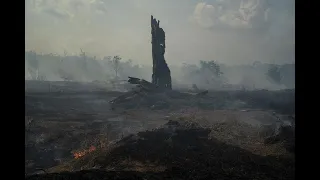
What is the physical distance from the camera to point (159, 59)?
48062 millimetres

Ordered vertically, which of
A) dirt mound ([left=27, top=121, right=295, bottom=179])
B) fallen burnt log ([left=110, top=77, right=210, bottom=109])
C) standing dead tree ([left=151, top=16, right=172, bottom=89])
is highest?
standing dead tree ([left=151, top=16, right=172, bottom=89])

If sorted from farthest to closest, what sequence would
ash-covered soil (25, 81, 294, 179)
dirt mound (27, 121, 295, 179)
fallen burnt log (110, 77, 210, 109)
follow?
fallen burnt log (110, 77, 210, 109) → ash-covered soil (25, 81, 294, 179) → dirt mound (27, 121, 295, 179)

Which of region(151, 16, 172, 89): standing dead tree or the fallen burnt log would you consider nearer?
the fallen burnt log

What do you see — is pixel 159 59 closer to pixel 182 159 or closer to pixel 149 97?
pixel 149 97

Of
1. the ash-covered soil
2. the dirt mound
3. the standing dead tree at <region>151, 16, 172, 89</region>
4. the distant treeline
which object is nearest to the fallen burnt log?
the standing dead tree at <region>151, 16, 172, 89</region>

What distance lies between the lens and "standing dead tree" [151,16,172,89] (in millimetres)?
47469

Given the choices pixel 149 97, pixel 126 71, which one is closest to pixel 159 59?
pixel 149 97

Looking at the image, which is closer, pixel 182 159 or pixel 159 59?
pixel 182 159

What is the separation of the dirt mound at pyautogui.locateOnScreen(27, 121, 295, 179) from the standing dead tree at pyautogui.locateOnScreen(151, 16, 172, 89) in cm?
2986

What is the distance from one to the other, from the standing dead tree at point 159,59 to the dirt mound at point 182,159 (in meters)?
29.9

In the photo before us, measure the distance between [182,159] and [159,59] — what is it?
35894 mm

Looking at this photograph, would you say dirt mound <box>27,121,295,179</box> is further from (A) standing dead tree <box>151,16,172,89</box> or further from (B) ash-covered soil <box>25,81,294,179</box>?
(A) standing dead tree <box>151,16,172,89</box>

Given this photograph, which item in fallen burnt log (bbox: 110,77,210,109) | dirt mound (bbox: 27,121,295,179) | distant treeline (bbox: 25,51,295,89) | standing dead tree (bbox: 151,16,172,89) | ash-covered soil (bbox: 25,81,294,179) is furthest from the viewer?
distant treeline (bbox: 25,51,295,89)

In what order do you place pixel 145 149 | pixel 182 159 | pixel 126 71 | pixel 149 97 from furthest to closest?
pixel 126 71
pixel 149 97
pixel 145 149
pixel 182 159
